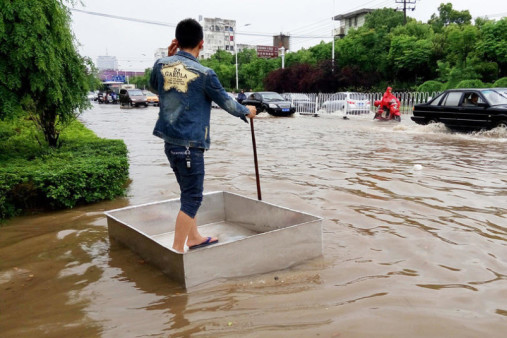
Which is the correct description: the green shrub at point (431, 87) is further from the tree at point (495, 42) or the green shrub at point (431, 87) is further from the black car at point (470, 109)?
the black car at point (470, 109)

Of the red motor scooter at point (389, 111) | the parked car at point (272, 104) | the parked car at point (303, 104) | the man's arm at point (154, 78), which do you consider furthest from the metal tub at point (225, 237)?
the parked car at point (303, 104)

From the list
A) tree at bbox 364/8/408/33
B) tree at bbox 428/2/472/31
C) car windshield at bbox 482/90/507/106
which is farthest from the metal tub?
tree at bbox 428/2/472/31

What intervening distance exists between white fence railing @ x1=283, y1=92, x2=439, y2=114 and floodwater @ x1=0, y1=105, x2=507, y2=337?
16.5 m

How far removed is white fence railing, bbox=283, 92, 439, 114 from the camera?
23.2 metres

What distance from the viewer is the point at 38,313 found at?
2953 millimetres

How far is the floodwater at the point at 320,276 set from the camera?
2.77 metres

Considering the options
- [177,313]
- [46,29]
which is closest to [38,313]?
[177,313]

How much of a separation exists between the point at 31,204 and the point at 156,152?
226 inches

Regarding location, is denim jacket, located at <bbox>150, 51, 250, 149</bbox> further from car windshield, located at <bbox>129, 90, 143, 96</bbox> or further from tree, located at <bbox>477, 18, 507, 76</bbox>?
car windshield, located at <bbox>129, 90, 143, 96</bbox>

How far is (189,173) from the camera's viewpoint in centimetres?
350

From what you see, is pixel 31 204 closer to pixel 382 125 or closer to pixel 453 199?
pixel 453 199

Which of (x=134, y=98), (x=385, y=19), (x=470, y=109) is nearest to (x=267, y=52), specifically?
(x=385, y=19)

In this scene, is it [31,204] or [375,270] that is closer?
[375,270]

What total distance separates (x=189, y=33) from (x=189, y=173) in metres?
1.10
